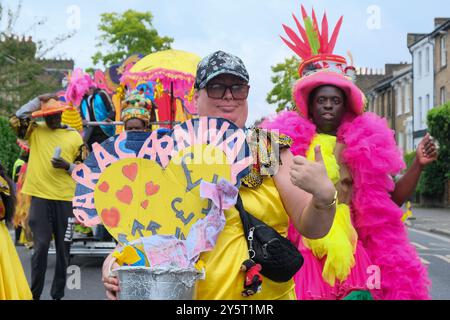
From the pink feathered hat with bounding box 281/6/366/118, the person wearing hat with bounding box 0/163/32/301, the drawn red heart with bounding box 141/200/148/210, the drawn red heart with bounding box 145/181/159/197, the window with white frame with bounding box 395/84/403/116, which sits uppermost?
the window with white frame with bounding box 395/84/403/116

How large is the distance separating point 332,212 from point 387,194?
2007 mm

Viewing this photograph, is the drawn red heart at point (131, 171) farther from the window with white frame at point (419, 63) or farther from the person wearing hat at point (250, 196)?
the window with white frame at point (419, 63)

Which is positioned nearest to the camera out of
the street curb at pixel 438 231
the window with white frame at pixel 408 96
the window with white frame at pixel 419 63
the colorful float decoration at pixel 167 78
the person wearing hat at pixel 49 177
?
the person wearing hat at pixel 49 177

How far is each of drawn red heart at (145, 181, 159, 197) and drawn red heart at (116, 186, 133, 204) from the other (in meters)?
0.05

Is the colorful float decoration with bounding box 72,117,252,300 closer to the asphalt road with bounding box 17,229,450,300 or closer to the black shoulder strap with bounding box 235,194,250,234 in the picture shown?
the black shoulder strap with bounding box 235,194,250,234

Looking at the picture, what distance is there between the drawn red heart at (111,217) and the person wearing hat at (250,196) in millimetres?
116

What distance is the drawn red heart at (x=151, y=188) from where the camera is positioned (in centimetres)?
230

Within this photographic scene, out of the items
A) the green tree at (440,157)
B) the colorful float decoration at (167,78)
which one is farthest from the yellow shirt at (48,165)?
the green tree at (440,157)

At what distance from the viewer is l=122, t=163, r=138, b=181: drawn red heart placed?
2.32m

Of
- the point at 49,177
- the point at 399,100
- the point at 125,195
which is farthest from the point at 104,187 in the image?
the point at 399,100

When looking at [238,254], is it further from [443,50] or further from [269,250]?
[443,50]

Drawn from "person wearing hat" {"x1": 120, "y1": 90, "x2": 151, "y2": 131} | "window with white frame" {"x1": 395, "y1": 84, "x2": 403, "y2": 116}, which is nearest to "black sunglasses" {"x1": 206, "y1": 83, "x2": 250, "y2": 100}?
"person wearing hat" {"x1": 120, "y1": 90, "x2": 151, "y2": 131}

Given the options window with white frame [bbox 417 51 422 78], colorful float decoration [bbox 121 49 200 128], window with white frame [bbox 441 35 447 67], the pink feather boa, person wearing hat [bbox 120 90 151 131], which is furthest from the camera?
window with white frame [bbox 417 51 422 78]

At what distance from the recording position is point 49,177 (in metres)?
6.59
